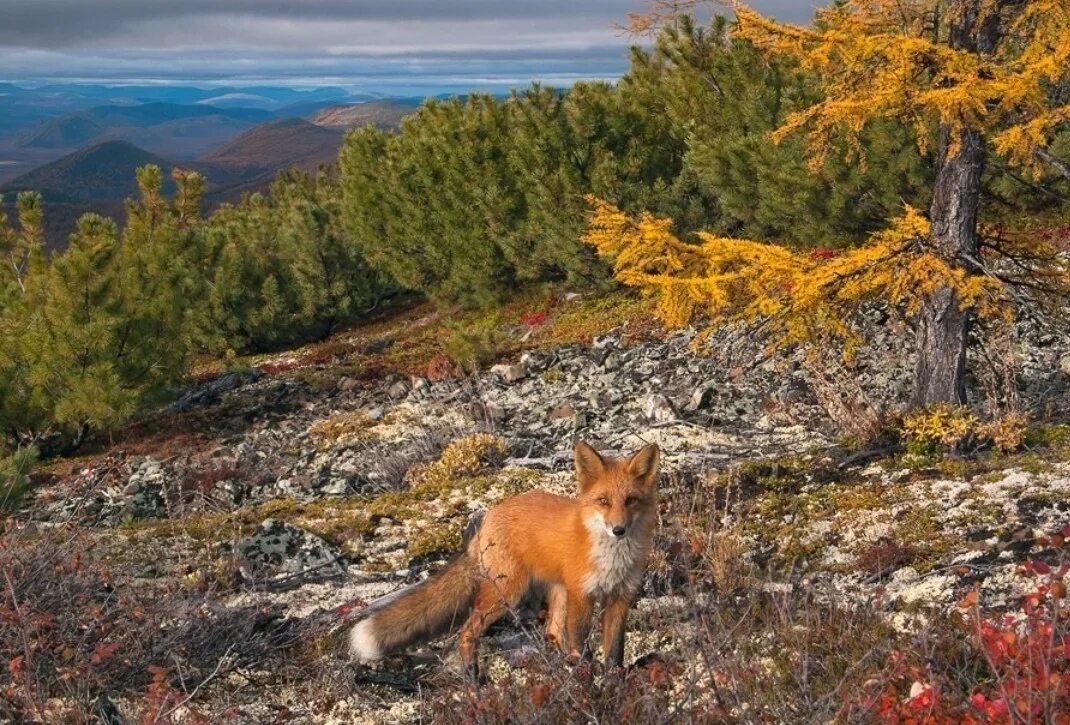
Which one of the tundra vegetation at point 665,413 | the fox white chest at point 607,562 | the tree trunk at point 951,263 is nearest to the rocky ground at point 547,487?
the tundra vegetation at point 665,413

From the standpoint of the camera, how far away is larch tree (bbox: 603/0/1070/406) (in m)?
8.00

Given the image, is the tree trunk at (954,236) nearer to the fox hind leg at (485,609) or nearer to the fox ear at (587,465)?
the fox ear at (587,465)

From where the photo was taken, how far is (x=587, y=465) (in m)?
5.27

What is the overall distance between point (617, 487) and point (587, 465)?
9.1 inches

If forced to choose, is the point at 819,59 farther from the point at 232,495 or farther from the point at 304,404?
the point at 304,404

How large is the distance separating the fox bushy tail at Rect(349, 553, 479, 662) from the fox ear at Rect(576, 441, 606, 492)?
876 mm

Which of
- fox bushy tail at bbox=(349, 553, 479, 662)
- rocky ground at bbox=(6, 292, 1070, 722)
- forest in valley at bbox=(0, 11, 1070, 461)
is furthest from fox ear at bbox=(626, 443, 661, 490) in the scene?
forest in valley at bbox=(0, 11, 1070, 461)

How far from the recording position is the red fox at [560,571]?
5133mm

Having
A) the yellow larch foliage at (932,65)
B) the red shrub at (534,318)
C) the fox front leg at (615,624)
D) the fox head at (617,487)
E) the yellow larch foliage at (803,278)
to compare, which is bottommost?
the red shrub at (534,318)

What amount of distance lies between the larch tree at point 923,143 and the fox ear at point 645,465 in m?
4.00

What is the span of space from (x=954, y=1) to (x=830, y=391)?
4.15 metres

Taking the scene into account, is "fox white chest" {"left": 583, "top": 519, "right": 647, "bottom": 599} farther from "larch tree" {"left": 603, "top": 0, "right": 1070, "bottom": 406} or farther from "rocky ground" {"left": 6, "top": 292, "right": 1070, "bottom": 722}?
"larch tree" {"left": 603, "top": 0, "right": 1070, "bottom": 406}

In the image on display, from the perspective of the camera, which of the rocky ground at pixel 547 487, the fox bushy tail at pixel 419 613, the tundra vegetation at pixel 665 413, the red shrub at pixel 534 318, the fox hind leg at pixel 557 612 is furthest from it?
the red shrub at pixel 534 318

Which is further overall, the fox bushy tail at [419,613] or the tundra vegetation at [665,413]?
the fox bushy tail at [419,613]
